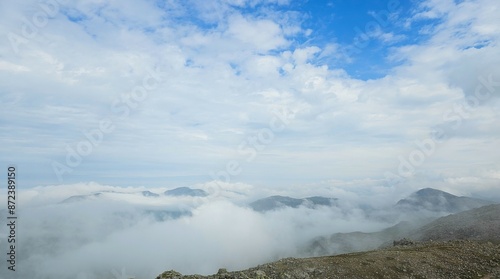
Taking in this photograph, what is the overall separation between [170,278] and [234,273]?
853cm

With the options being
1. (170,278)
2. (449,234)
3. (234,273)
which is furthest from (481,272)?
(449,234)

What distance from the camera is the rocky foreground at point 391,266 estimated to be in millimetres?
45938

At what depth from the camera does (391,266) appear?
48.7 m

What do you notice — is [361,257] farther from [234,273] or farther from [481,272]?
[234,273]

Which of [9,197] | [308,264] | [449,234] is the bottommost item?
[449,234]

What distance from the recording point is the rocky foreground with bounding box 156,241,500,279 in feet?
151

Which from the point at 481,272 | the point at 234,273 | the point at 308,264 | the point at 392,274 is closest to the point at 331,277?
the point at 308,264

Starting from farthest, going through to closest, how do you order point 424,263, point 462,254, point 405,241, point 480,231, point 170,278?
point 480,231 < point 405,241 < point 462,254 < point 424,263 < point 170,278

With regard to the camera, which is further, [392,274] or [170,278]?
[392,274]

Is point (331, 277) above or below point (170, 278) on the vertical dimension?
below

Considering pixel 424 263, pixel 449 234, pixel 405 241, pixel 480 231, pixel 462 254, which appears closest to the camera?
pixel 424 263

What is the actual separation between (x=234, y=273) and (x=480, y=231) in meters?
108

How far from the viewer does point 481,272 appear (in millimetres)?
46781

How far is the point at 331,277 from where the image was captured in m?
46.0
